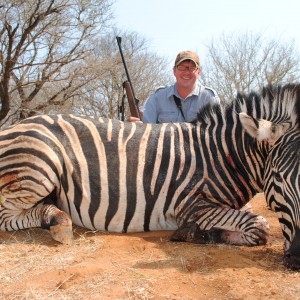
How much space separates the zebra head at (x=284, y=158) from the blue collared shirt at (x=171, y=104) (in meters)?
2.04

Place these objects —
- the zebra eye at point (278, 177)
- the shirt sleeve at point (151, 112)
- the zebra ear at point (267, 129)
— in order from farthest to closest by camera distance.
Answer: the shirt sleeve at point (151, 112) < the zebra ear at point (267, 129) < the zebra eye at point (278, 177)

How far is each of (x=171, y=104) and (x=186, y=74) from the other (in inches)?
18.5

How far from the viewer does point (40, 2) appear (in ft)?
45.7

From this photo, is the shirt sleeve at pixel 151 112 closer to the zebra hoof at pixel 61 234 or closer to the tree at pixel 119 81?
the zebra hoof at pixel 61 234

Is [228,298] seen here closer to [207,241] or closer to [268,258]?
[268,258]

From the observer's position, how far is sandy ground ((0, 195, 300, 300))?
226 cm

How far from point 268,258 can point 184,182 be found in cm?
102

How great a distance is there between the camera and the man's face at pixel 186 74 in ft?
17.9

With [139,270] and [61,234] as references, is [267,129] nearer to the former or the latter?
[139,270]

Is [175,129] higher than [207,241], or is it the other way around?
[175,129]

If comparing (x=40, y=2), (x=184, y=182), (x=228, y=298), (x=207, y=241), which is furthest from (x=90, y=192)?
(x=40, y=2)

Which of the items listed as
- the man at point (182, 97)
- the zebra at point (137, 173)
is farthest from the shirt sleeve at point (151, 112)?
the zebra at point (137, 173)

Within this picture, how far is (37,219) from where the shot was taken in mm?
3604

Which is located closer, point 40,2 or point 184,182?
point 184,182
